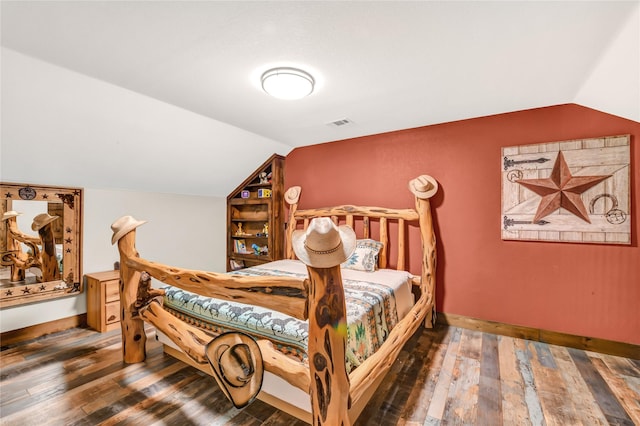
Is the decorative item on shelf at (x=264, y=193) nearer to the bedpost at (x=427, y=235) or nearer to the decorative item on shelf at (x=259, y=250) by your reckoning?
the decorative item on shelf at (x=259, y=250)

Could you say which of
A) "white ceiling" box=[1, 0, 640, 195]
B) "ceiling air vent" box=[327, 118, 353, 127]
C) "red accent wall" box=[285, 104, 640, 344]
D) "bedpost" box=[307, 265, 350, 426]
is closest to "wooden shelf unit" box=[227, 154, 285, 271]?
"red accent wall" box=[285, 104, 640, 344]

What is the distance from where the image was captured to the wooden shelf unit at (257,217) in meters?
4.16

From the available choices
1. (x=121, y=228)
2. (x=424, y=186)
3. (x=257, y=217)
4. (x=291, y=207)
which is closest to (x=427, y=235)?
(x=424, y=186)

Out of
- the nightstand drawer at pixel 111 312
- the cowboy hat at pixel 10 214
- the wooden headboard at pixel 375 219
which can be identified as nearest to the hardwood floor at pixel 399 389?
the nightstand drawer at pixel 111 312

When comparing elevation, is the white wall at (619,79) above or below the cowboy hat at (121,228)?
above

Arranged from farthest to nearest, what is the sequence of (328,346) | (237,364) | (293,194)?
(293,194), (237,364), (328,346)

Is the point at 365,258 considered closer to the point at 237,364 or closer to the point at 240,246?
the point at 237,364

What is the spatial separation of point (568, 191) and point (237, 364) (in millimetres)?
2978

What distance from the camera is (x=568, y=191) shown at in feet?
8.04

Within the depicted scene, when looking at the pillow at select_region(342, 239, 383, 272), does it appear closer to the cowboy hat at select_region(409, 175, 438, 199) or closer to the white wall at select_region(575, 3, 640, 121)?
the cowboy hat at select_region(409, 175, 438, 199)

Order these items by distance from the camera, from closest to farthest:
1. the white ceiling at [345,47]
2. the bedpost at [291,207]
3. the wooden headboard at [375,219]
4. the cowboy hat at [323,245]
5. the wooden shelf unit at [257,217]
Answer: the cowboy hat at [323,245] < the white ceiling at [345,47] < the wooden headboard at [375,219] < the bedpost at [291,207] < the wooden shelf unit at [257,217]

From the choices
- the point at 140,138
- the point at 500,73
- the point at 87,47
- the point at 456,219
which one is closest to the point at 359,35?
the point at 500,73

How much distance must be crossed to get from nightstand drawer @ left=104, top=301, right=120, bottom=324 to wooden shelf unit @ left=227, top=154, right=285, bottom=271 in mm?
1857

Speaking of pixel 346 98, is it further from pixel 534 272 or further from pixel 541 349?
pixel 541 349
